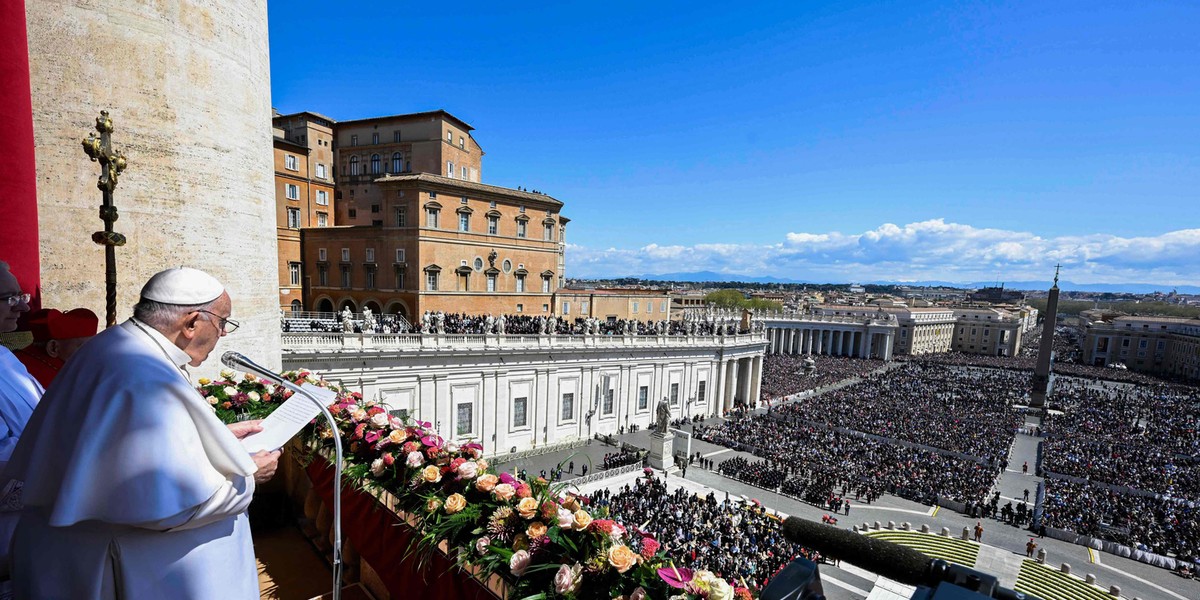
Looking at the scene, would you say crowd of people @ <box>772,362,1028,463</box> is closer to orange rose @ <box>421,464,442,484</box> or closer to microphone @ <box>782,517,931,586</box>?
microphone @ <box>782,517,931,586</box>

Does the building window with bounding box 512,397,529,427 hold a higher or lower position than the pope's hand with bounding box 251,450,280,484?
lower

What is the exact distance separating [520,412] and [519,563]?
24.9 meters

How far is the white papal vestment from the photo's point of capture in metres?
1.92

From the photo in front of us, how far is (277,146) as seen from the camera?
101ft

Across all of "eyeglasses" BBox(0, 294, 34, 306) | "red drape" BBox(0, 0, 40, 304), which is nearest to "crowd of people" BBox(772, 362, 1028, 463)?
"eyeglasses" BBox(0, 294, 34, 306)

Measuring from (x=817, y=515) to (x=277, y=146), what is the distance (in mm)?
36655

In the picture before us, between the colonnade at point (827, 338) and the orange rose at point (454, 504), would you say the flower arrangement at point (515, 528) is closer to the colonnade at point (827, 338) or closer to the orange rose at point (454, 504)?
the orange rose at point (454, 504)

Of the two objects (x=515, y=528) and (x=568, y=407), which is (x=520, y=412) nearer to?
(x=568, y=407)

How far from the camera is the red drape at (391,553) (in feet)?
14.1

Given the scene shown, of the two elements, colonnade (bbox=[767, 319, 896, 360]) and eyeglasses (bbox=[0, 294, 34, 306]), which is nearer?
eyeglasses (bbox=[0, 294, 34, 306])

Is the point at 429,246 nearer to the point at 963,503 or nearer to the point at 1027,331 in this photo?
the point at 963,503

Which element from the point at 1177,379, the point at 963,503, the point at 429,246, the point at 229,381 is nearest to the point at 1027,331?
the point at 1177,379

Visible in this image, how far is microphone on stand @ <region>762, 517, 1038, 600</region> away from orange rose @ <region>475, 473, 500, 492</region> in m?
2.64

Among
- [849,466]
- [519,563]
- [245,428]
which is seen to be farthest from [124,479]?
[849,466]
